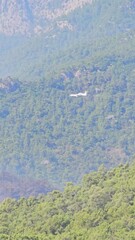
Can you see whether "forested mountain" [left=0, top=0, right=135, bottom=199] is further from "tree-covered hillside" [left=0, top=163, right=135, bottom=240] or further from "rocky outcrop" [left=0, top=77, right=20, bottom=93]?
"tree-covered hillside" [left=0, top=163, right=135, bottom=240]

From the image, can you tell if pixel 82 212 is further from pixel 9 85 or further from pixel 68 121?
pixel 9 85

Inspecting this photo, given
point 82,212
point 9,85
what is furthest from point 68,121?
point 82,212

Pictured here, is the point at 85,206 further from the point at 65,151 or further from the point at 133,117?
the point at 133,117

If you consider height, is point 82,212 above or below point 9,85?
above

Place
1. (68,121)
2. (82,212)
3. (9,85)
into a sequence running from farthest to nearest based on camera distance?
(9,85)
(68,121)
(82,212)

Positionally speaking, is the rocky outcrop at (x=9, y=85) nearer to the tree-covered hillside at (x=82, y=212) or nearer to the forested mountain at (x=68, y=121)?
the forested mountain at (x=68, y=121)

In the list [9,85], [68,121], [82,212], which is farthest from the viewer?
[9,85]

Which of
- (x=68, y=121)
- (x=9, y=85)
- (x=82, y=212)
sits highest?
(x=82, y=212)

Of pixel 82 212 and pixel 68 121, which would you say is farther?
pixel 68 121
